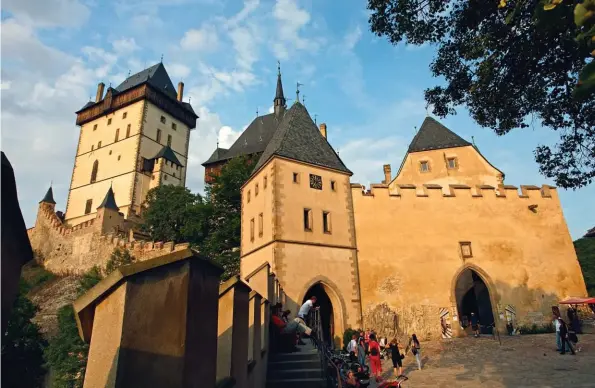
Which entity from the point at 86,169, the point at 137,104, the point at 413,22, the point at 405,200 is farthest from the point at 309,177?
the point at 86,169

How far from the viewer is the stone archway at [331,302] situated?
15992 millimetres

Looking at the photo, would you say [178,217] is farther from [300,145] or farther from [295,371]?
[295,371]

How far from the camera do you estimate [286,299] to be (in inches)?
603

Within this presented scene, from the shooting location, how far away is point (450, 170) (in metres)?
24.5

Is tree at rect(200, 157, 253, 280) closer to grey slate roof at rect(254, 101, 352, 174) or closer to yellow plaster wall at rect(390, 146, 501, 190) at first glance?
grey slate roof at rect(254, 101, 352, 174)

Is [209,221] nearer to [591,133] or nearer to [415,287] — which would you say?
[415,287]

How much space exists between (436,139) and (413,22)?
19171 millimetres

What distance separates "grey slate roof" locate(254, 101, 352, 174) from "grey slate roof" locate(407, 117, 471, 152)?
28.8 ft

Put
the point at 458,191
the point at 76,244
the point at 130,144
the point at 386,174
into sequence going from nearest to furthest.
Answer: the point at 458,191, the point at 386,174, the point at 76,244, the point at 130,144

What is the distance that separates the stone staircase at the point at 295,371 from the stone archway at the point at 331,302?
665 centimetres

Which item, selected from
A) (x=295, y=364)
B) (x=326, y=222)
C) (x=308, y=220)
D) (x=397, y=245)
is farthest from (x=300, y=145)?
(x=295, y=364)

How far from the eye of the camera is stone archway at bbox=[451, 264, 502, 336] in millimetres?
17844

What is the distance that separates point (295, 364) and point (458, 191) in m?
14.9

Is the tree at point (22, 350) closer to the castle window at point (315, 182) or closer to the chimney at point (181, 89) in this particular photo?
the castle window at point (315, 182)
